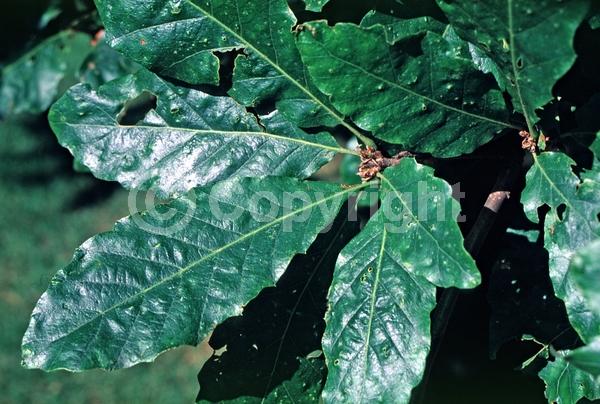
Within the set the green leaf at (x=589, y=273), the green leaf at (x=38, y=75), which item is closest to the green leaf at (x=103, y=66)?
the green leaf at (x=38, y=75)

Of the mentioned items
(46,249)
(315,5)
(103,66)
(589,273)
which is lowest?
(46,249)

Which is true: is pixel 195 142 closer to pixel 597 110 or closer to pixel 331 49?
pixel 331 49

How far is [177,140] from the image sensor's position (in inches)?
55.4

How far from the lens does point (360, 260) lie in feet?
4.05

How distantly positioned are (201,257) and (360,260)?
25 cm

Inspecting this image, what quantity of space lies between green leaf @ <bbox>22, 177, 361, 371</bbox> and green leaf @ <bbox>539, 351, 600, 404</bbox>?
17.7 inches

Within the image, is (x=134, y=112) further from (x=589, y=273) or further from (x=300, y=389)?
(x=589, y=273)

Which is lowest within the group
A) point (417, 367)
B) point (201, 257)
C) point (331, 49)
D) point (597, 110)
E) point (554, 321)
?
point (554, 321)

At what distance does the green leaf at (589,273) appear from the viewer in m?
0.83

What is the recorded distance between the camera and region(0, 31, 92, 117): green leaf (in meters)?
2.39

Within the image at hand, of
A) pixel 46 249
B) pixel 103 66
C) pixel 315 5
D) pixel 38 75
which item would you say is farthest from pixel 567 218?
pixel 46 249

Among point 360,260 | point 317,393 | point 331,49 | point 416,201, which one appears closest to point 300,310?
point 317,393

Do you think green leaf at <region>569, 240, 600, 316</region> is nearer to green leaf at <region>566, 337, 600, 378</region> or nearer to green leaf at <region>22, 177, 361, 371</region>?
green leaf at <region>566, 337, 600, 378</region>

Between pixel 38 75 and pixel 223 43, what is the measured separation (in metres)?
1.31
